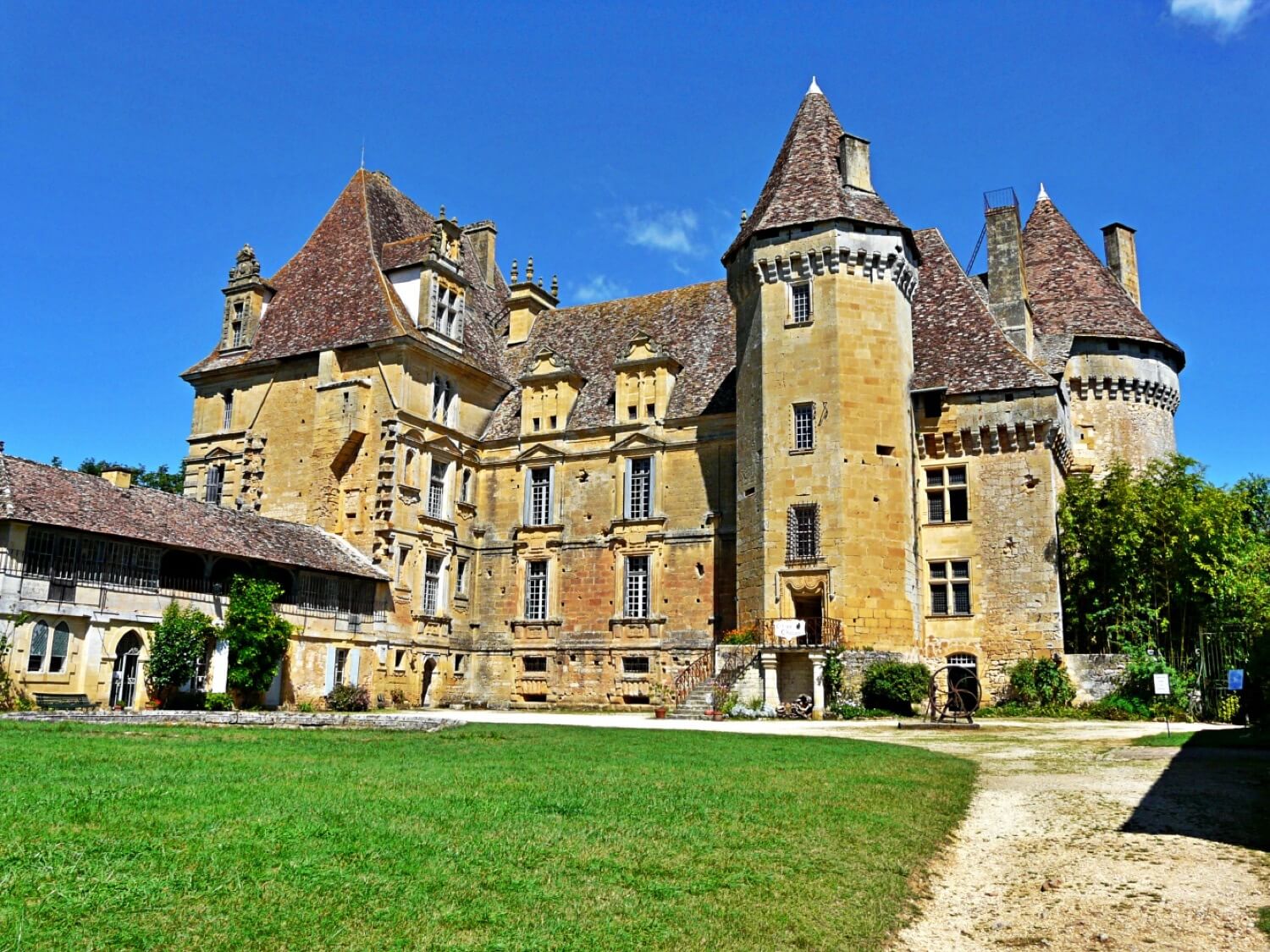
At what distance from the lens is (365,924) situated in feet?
16.9

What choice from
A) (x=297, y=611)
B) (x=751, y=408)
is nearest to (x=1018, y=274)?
(x=751, y=408)

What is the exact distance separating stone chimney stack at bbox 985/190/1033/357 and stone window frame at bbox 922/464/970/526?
4.56 m

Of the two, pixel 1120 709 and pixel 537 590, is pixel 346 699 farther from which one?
pixel 1120 709

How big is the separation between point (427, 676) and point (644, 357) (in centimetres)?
1175

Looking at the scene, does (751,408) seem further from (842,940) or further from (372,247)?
(842,940)

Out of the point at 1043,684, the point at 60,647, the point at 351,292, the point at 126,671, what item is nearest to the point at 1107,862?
the point at 1043,684

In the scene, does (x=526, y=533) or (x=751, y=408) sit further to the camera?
(x=526, y=533)

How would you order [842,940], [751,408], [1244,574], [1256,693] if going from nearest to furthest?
[842,940] < [1256,693] < [1244,574] < [751,408]

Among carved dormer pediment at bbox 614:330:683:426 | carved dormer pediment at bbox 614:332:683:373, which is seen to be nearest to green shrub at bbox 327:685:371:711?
carved dormer pediment at bbox 614:330:683:426

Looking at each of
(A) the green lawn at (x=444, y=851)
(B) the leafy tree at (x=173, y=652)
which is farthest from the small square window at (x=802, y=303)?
(A) the green lawn at (x=444, y=851)

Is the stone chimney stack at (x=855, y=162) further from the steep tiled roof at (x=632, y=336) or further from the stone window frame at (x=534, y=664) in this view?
the stone window frame at (x=534, y=664)

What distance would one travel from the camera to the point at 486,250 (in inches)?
1572

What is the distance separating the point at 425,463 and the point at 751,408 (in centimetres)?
1029

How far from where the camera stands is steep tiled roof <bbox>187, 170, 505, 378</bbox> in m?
32.5
